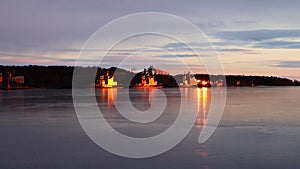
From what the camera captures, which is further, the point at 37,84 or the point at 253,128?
the point at 37,84

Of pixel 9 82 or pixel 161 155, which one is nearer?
pixel 161 155

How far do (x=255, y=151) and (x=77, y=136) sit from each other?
453cm

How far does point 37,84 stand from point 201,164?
103m

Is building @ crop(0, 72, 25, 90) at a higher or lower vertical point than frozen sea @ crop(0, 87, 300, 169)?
higher

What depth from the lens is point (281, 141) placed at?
29.3ft

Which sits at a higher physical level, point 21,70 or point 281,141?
point 21,70

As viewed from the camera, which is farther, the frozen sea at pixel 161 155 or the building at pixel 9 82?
the building at pixel 9 82

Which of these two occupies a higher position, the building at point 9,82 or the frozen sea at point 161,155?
the building at point 9,82

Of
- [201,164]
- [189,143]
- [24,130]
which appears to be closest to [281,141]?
[189,143]

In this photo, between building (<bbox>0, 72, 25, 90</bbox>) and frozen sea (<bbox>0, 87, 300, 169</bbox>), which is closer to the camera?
frozen sea (<bbox>0, 87, 300, 169</bbox>)

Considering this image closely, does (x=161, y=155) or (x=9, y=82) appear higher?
(x=9, y=82)

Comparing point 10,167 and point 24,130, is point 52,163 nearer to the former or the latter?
point 10,167

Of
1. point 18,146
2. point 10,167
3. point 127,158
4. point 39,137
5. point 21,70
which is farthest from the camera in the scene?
point 21,70

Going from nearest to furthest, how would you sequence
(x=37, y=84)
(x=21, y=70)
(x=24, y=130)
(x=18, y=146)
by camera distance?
(x=18, y=146) < (x=24, y=130) < (x=37, y=84) < (x=21, y=70)
